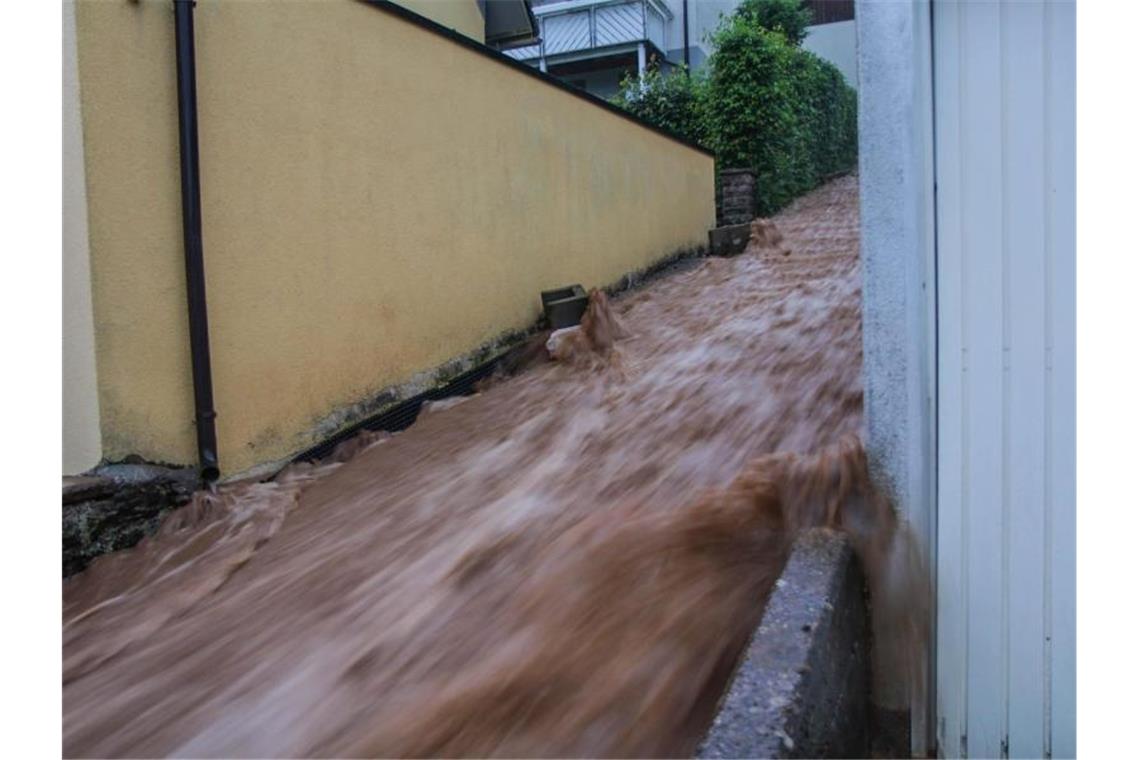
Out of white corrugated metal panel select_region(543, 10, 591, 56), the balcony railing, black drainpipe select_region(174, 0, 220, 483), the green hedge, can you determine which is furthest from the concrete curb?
white corrugated metal panel select_region(543, 10, 591, 56)

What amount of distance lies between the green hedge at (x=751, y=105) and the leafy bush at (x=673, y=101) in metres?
0.01

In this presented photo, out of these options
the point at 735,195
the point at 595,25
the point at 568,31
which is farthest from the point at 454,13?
the point at 568,31

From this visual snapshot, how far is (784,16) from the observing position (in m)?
15.3

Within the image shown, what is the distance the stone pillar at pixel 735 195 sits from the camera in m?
11.6

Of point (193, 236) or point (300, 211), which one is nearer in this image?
point (193, 236)

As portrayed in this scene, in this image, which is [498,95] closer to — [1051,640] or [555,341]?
[555,341]

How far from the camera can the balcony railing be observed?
54.1 feet

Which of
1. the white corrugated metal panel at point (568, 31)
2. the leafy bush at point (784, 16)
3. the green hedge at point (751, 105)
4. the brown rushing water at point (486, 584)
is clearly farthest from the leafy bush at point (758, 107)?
the brown rushing water at point (486, 584)

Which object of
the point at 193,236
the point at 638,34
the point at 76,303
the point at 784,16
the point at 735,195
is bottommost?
the point at 76,303

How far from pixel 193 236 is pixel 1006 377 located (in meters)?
3.23

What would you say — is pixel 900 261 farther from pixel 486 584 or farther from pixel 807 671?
pixel 486 584

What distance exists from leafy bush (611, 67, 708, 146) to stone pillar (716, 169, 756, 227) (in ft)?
4.00

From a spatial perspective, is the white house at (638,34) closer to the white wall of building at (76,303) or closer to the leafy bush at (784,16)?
the leafy bush at (784,16)

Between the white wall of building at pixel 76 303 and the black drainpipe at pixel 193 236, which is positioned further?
the black drainpipe at pixel 193 236
